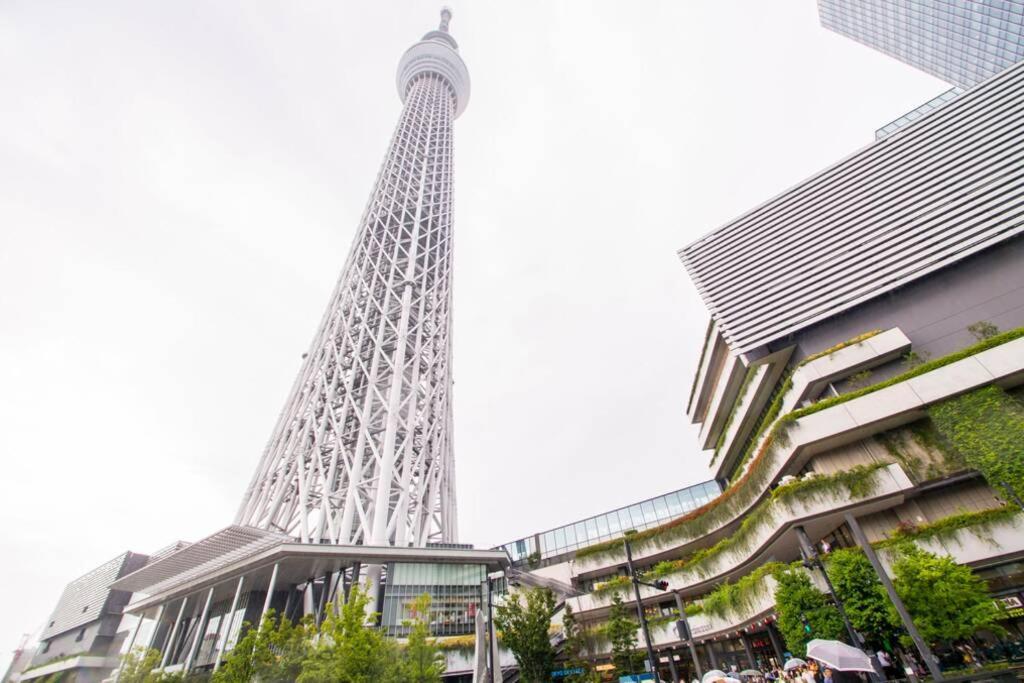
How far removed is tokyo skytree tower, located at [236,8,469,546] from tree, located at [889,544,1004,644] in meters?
29.5

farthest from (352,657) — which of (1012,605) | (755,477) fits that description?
(1012,605)

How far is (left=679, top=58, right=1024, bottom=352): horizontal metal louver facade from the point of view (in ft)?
87.8

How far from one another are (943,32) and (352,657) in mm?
95370

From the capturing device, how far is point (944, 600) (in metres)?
16.0

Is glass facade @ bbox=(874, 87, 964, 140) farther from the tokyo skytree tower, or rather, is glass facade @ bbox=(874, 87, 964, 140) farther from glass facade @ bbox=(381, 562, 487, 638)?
glass facade @ bbox=(381, 562, 487, 638)

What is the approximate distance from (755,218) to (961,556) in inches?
1046

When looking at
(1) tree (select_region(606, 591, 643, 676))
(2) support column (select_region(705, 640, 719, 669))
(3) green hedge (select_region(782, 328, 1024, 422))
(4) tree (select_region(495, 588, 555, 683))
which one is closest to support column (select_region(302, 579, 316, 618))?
(4) tree (select_region(495, 588, 555, 683))

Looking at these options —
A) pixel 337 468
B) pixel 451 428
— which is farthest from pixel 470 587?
pixel 451 428

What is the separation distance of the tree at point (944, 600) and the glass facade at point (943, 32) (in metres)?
67.6

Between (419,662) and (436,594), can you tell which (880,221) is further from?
(436,594)

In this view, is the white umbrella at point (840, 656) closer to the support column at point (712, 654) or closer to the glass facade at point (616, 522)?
the support column at point (712, 654)

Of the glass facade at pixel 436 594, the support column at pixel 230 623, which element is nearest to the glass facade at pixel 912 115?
the glass facade at pixel 436 594

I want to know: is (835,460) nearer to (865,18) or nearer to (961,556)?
(961,556)

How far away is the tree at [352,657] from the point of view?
61.7ft
